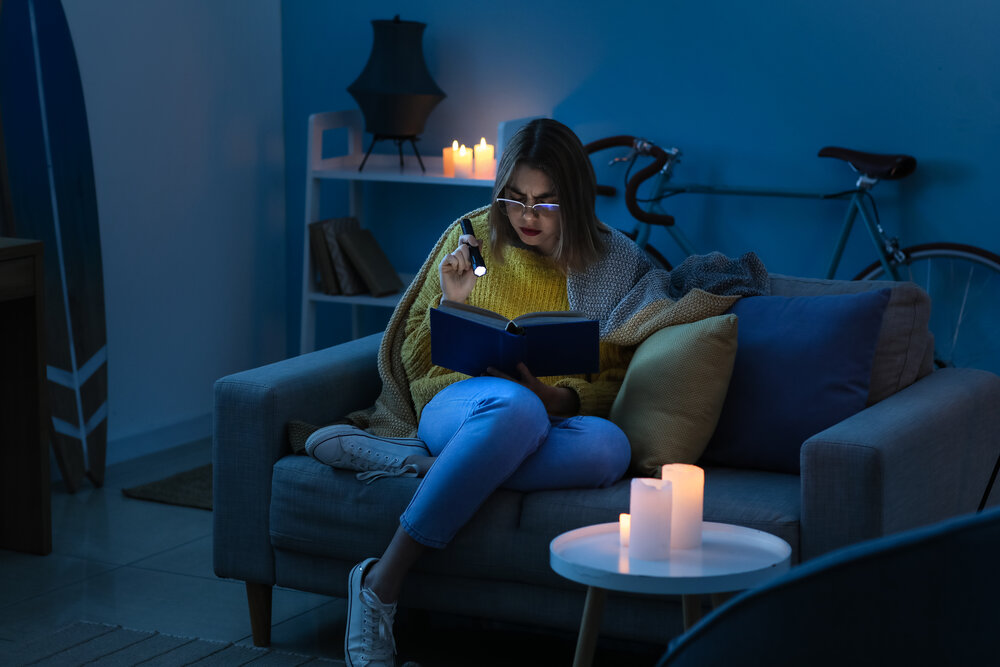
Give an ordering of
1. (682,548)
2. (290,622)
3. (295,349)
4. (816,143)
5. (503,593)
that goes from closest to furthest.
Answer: (682,548) → (503,593) → (290,622) → (816,143) → (295,349)

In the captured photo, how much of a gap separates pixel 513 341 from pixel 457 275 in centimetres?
40

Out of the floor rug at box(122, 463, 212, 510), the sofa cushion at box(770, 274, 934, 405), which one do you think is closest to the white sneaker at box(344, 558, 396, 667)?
the sofa cushion at box(770, 274, 934, 405)

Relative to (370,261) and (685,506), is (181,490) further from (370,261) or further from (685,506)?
(685,506)

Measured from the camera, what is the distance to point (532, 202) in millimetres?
2547

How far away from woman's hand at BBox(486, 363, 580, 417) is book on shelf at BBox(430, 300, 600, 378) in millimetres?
14

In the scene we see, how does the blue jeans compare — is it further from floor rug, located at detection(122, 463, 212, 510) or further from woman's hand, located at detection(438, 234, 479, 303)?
floor rug, located at detection(122, 463, 212, 510)

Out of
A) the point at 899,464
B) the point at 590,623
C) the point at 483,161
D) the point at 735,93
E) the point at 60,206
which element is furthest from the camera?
the point at 483,161

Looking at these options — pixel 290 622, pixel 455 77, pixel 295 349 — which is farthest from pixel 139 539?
pixel 455 77

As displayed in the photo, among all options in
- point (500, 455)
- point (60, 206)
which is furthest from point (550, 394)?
point (60, 206)

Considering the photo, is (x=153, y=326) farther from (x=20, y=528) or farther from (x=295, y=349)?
(x=20, y=528)

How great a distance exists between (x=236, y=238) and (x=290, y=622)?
79.0 inches

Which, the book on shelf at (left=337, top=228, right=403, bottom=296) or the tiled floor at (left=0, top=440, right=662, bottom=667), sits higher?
the book on shelf at (left=337, top=228, right=403, bottom=296)

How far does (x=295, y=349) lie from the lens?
15.1 ft

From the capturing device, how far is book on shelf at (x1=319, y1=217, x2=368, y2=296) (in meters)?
4.02
